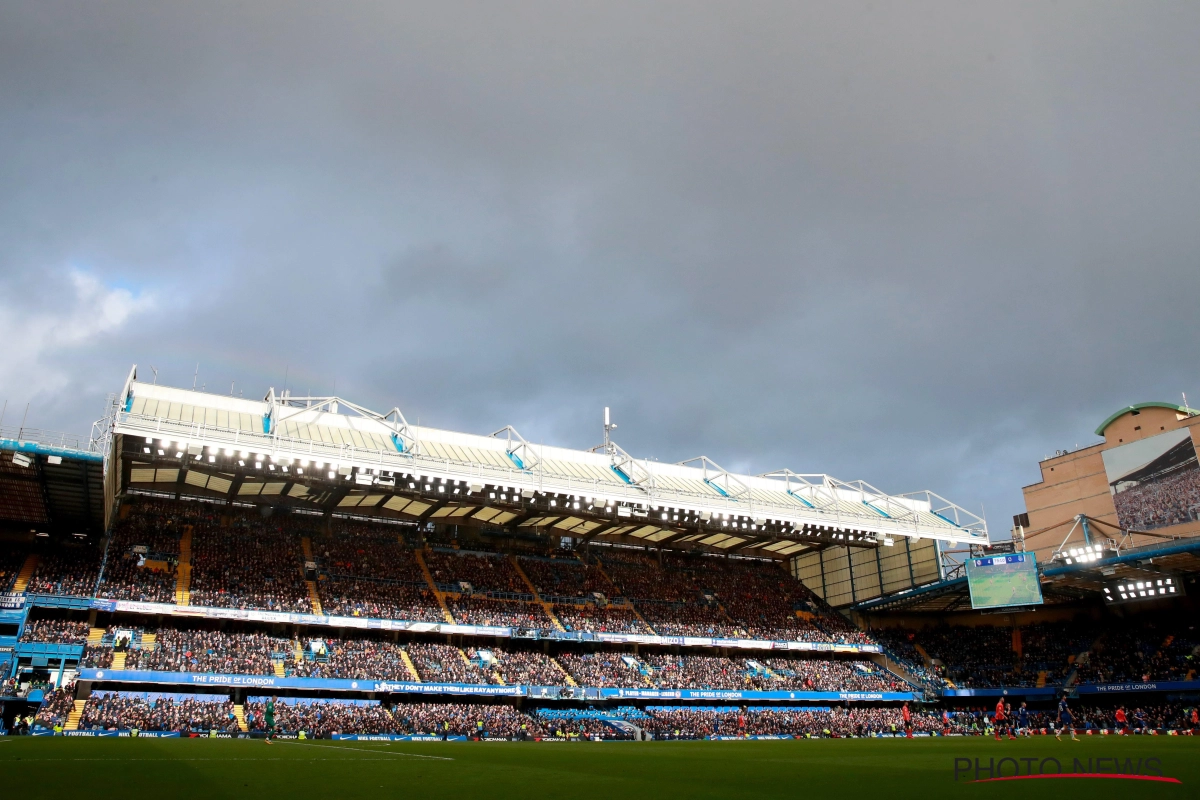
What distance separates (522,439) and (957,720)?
34.5 m

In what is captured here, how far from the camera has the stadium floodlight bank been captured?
4003 centimetres

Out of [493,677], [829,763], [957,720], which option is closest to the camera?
[829,763]

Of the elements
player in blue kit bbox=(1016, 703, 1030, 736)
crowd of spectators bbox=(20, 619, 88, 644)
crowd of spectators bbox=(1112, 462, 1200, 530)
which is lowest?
player in blue kit bbox=(1016, 703, 1030, 736)

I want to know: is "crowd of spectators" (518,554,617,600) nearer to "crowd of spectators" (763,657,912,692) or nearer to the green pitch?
"crowd of spectators" (763,657,912,692)

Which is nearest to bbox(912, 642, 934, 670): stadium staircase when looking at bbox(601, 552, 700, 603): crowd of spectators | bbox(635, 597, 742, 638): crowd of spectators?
bbox(635, 597, 742, 638): crowd of spectators

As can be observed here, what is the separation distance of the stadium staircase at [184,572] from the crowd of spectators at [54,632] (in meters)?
4.25

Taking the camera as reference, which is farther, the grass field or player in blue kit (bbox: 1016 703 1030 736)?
player in blue kit (bbox: 1016 703 1030 736)

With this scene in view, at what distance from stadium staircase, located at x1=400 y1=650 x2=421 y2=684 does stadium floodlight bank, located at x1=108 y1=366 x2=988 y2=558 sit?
8991 mm

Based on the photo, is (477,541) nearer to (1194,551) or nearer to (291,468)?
(291,468)

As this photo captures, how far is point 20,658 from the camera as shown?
35000 millimetres

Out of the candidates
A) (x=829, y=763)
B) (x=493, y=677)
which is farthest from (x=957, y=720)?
(x=829, y=763)

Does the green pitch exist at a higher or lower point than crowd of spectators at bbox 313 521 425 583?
lower

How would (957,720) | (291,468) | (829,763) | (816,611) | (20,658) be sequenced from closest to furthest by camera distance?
(829,763), (20,658), (291,468), (957,720), (816,611)

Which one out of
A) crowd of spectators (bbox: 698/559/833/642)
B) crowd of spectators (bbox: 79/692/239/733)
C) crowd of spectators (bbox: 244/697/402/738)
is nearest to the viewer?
crowd of spectators (bbox: 79/692/239/733)
